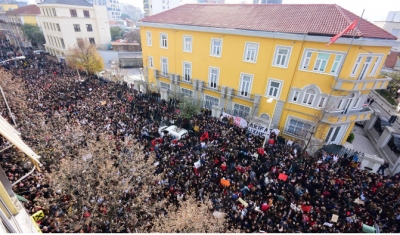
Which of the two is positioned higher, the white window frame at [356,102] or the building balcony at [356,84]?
the building balcony at [356,84]

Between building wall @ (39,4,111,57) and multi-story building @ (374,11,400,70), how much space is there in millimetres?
61323

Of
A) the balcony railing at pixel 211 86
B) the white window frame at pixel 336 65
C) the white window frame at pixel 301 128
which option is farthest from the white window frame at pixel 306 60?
the balcony railing at pixel 211 86

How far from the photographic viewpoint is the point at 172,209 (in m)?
11.6

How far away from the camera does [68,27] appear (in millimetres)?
41250

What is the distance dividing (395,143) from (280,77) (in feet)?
43.4

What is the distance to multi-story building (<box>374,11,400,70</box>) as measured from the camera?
37.3m

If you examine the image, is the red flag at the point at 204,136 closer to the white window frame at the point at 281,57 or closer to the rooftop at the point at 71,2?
the white window frame at the point at 281,57

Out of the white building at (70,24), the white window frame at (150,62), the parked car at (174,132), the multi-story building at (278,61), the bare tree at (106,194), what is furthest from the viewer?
the white building at (70,24)

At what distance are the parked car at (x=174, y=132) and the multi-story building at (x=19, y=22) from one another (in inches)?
2081

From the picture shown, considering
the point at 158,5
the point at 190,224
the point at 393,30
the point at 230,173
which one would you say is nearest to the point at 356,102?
the point at 230,173

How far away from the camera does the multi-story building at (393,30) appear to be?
122 feet

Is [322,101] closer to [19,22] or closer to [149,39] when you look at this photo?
[149,39]

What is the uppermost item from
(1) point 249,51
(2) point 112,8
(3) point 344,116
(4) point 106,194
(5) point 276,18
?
(2) point 112,8

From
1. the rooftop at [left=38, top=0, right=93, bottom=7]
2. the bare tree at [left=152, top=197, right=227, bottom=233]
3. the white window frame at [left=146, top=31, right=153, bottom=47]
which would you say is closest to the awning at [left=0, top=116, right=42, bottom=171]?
the bare tree at [left=152, top=197, right=227, bottom=233]
